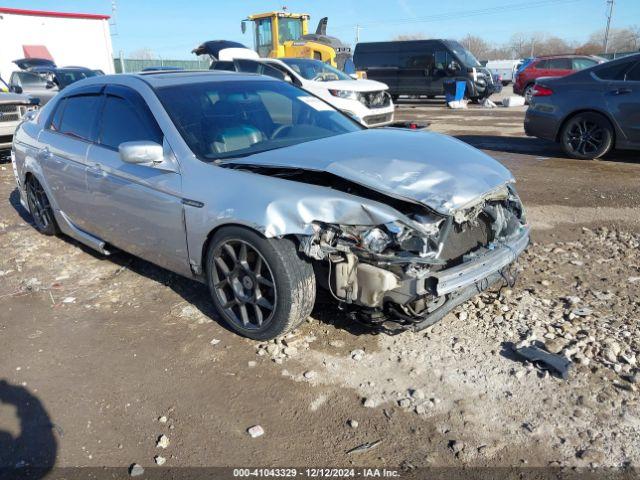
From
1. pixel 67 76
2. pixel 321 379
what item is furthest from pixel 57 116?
pixel 67 76

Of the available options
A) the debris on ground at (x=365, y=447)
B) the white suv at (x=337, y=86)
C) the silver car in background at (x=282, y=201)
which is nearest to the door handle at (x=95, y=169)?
the silver car in background at (x=282, y=201)

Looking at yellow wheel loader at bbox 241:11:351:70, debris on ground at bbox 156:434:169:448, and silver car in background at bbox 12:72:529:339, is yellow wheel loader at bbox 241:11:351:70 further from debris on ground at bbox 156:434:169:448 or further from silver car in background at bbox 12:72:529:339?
debris on ground at bbox 156:434:169:448

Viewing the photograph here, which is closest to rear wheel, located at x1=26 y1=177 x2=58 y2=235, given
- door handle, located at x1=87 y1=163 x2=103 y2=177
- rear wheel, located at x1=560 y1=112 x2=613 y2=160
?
door handle, located at x1=87 y1=163 x2=103 y2=177

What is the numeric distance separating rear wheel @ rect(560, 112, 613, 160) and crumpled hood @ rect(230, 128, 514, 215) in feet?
17.6

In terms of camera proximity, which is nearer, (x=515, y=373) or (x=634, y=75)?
(x=515, y=373)

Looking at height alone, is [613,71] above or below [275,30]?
below

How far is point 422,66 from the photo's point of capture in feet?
66.0

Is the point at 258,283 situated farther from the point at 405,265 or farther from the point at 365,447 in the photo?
the point at 365,447

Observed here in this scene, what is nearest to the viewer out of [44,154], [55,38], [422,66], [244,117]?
[244,117]

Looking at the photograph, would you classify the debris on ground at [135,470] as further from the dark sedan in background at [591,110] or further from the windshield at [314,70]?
the windshield at [314,70]

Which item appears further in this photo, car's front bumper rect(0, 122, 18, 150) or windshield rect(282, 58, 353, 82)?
windshield rect(282, 58, 353, 82)

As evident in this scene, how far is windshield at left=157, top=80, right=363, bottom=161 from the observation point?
3.54m

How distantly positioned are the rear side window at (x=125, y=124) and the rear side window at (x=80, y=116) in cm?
19

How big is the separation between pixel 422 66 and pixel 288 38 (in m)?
5.33
